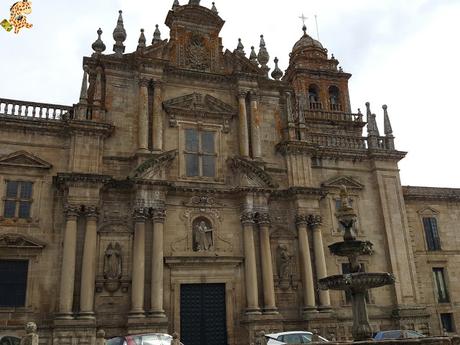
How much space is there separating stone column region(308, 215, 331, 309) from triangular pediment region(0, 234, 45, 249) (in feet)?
39.0

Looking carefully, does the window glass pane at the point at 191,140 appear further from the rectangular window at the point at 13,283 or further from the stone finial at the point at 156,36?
the rectangular window at the point at 13,283

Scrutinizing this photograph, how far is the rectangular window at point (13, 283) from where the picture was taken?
59.0 ft

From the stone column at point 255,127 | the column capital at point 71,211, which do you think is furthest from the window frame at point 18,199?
the stone column at point 255,127

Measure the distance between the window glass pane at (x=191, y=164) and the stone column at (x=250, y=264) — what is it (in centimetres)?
306

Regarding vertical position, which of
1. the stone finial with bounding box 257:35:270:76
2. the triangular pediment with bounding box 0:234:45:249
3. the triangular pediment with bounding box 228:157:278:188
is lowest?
the triangular pediment with bounding box 0:234:45:249

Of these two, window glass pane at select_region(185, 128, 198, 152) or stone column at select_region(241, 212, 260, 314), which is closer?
stone column at select_region(241, 212, 260, 314)

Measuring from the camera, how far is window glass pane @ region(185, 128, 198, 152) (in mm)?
22531

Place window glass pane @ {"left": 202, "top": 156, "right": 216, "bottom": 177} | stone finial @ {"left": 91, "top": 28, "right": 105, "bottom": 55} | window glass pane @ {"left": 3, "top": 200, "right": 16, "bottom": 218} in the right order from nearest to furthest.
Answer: window glass pane @ {"left": 3, "top": 200, "right": 16, "bottom": 218} → window glass pane @ {"left": 202, "top": 156, "right": 216, "bottom": 177} → stone finial @ {"left": 91, "top": 28, "right": 105, "bottom": 55}

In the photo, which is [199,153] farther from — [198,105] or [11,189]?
[11,189]

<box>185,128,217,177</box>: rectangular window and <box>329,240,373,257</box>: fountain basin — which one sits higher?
<box>185,128,217,177</box>: rectangular window

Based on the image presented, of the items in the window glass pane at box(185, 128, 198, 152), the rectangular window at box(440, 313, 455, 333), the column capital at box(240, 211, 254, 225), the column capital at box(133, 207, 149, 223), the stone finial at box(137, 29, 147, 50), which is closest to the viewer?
the column capital at box(133, 207, 149, 223)

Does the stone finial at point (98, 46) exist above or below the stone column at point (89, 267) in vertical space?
above

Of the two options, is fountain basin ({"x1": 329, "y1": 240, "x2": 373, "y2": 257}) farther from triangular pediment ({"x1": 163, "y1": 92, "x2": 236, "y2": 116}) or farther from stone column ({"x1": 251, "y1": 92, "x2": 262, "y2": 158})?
triangular pediment ({"x1": 163, "y1": 92, "x2": 236, "y2": 116})

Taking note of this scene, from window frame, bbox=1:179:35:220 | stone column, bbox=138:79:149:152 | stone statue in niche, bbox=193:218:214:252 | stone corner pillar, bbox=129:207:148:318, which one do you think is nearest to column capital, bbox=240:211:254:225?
stone statue in niche, bbox=193:218:214:252
